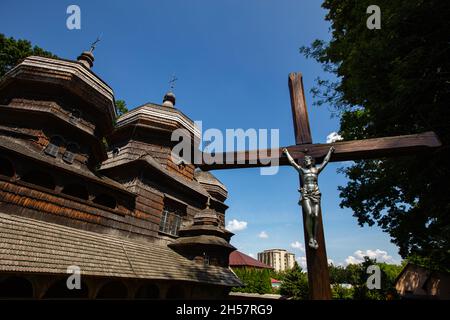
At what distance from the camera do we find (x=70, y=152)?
12984 mm

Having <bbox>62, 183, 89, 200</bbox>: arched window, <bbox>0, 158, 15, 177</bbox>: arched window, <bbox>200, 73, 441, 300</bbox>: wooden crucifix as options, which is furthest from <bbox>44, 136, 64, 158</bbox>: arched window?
<bbox>200, 73, 441, 300</bbox>: wooden crucifix

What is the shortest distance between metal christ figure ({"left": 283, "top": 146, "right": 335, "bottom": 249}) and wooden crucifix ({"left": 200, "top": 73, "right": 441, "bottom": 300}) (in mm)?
74

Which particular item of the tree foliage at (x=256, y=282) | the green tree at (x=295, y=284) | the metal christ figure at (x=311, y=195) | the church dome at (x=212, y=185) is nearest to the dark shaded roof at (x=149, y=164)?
the church dome at (x=212, y=185)

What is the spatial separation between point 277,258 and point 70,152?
146 metres

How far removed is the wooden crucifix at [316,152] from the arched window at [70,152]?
38.3ft

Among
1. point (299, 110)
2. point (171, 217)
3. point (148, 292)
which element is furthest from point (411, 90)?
point (148, 292)

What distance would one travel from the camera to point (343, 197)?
1107 centimetres

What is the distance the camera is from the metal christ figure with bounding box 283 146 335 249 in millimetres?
3027

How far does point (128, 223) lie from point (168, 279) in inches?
139

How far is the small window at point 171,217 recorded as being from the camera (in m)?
14.2

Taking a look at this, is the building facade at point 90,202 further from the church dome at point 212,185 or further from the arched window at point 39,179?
the church dome at point 212,185
